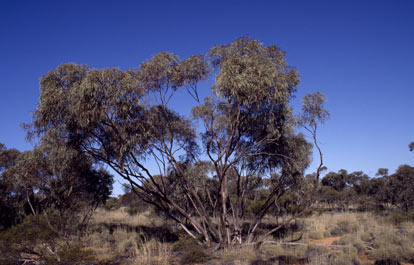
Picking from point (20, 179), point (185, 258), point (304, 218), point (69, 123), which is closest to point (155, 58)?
point (69, 123)

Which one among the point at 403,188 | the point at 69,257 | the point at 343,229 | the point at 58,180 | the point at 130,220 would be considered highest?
the point at 58,180

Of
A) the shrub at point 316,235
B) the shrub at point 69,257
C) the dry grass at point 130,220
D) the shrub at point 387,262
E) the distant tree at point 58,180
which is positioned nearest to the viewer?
the shrub at point 69,257

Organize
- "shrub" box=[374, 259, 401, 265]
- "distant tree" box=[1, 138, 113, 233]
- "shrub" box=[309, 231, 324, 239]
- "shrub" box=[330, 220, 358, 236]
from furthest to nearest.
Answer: "shrub" box=[330, 220, 358, 236], "shrub" box=[309, 231, 324, 239], "distant tree" box=[1, 138, 113, 233], "shrub" box=[374, 259, 401, 265]

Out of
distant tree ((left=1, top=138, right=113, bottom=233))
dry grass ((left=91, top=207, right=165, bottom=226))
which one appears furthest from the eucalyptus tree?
dry grass ((left=91, top=207, right=165, bottom=226))

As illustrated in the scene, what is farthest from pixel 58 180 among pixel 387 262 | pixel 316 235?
pixel 387 262

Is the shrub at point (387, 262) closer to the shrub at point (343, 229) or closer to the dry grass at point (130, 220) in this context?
the shrub at point (343, 229)

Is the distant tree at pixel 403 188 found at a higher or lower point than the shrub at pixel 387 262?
higher

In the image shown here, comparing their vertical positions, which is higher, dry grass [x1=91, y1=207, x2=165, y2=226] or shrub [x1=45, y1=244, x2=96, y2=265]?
shrub [x1=45, y1=244, x2=96, y2=265]

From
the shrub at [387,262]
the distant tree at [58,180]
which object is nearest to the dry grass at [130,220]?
the distant tree at [58,180]

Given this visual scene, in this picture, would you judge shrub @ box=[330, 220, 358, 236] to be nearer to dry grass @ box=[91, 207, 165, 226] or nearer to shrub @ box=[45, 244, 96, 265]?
dry grass @ box=[91, 207, 165, 226]

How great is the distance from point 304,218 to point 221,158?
14.3 metres

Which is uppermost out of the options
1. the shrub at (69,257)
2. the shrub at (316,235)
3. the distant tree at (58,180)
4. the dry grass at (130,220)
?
the distant tree at (58,180)

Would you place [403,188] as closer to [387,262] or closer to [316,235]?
[316,235]

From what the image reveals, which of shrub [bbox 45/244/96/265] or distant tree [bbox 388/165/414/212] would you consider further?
distant tree [bbox 388/165/414/212]
